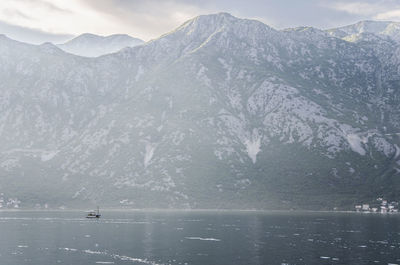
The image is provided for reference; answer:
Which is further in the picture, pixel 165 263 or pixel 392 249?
pixel 392 249

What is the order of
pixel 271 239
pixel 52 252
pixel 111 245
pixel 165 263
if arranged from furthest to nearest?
1. pixel 271 239
2. pixel 111 245
3. pixel 52 252
4. pixel 165 263

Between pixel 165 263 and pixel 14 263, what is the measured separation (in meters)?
42.4

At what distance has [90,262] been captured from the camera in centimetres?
13588

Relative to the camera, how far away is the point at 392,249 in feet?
532

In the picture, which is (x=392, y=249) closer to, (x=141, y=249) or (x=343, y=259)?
(x=343, y=259)

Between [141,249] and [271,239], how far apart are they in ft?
192

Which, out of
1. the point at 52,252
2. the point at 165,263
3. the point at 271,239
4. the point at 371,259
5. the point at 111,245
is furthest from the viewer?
the point at 271,239

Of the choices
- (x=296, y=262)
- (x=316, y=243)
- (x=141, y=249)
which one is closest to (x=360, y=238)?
(x=316, y=243)

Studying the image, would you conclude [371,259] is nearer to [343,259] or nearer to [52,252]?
[343,259]

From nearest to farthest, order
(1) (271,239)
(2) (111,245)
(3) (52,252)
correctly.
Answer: (3) (52,252)
(2) (111,245)
(1) (271,239)

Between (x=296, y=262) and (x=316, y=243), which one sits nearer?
(x=296, y=262)

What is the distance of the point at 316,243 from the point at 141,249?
67.0m

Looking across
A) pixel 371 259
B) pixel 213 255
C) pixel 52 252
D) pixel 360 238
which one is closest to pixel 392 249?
pixel 371 259

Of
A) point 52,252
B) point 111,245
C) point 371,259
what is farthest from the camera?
point 111,245
